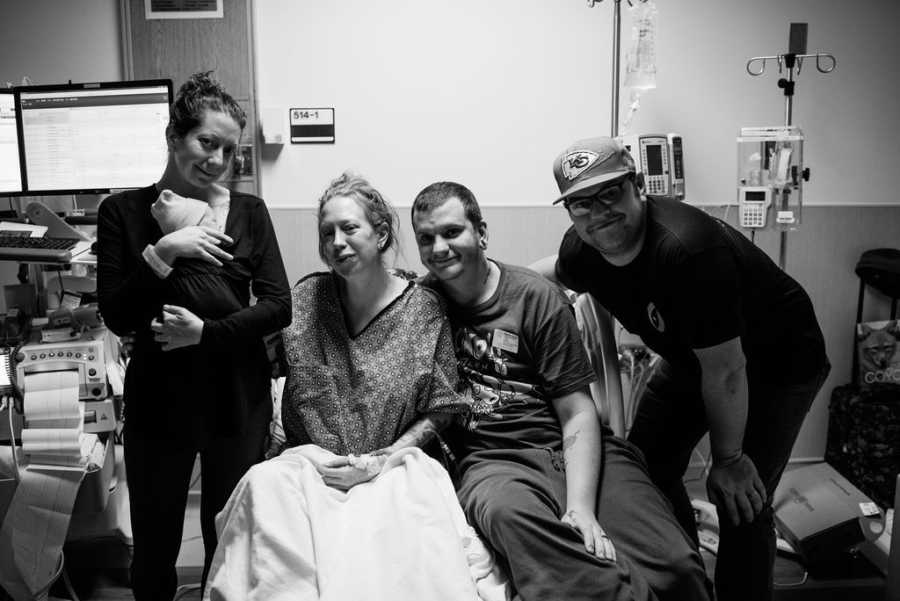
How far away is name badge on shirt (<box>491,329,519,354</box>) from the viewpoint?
1786 millimetres

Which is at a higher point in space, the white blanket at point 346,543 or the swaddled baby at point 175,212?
the swaddled baby at point 175,212

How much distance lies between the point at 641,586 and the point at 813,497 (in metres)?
1.41

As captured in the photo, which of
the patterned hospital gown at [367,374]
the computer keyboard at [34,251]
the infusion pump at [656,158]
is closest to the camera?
the patterned hospital gown at [367,374]

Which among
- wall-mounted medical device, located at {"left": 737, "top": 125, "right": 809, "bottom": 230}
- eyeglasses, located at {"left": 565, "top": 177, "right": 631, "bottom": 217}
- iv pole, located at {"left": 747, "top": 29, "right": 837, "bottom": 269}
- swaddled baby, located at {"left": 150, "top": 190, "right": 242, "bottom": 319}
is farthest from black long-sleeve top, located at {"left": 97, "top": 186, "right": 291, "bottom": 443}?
iv pole, located at {"left": 747, "top": 29, "right": 837, "bottom": 269}

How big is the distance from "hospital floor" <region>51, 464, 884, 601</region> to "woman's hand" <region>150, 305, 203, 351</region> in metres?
1.12

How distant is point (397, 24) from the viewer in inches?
118

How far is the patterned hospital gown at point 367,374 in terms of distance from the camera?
1.75 metres

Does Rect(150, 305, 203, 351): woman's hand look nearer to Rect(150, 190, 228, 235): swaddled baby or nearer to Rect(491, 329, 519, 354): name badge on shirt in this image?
Rect(150, 190, 228, 235): swaddled baby

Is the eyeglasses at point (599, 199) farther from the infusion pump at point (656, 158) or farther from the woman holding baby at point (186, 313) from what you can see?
the infusion pump at point (656, 158)

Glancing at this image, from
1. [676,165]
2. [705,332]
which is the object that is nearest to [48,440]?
[705,332]

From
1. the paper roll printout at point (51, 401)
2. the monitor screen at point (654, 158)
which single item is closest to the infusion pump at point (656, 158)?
the monitor screen at point (654, 158)

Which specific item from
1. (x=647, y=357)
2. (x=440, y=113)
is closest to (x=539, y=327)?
(x=647, y=357)

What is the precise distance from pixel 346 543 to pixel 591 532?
0.51 metres

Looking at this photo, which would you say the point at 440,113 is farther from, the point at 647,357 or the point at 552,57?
→ the point at 647,357
